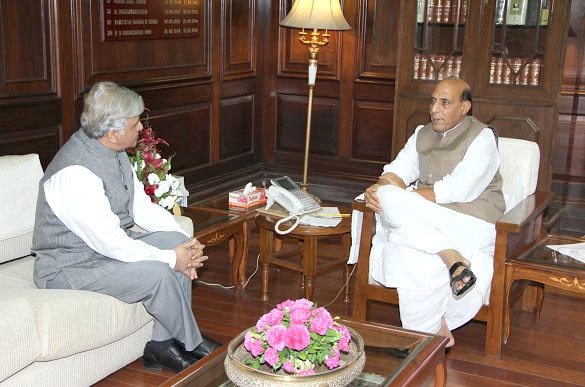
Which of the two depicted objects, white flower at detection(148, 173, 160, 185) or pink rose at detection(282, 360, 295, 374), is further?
white flower at detection(148, 173, 160, 185)

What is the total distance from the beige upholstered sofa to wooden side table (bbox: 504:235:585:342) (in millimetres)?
1597

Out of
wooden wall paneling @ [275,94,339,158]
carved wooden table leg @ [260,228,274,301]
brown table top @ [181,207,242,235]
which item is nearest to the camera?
brown table top @ [181,207,242,235]

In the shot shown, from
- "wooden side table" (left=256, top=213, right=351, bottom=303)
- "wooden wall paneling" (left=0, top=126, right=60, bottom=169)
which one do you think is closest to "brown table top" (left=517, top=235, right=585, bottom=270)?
"wooden side table" (left=256, top=213, right=351, bottom=303)

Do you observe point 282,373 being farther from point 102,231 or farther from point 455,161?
point 455,161

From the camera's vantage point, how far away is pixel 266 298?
4.25 meters

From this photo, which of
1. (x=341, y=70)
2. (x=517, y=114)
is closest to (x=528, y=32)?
(x=517, y=114)

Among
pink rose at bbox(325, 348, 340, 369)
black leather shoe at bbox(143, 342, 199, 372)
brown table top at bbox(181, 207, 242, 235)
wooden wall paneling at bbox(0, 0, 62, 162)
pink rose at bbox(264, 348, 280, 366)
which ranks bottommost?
black leather shoe at bbox(143, 342, 199, 372)

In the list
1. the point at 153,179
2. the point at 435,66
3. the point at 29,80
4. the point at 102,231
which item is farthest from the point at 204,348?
the point at 435,66

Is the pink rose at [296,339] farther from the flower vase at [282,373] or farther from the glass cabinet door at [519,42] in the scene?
the glass cabinet door at [519,42]

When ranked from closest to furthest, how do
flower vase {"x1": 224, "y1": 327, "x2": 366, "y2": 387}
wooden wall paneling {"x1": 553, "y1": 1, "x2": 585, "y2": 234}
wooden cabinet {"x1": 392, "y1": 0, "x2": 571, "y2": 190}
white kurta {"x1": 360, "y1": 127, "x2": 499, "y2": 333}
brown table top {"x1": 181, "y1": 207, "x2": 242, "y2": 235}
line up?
flower vase {"x1": 224, "y1": 327, "x2": 366, "y2": 387}
white kurta {"x1": 360, "y1": 127, "x2": 499, "y2": 333}
brown table top {"x1": 181, "y1": 207, "x2": 242, "y2": 235}
wooden cabinet {"x1": 392, "y1": 0, "x2": 571, "y2": 190}
wooden wall paneling {"x1": 553, "y1": 1, "x2": 585, "y2": 234}

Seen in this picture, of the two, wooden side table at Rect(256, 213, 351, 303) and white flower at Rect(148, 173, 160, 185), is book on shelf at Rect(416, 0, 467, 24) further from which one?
white flower at Rect(148, 173, 160, 185)

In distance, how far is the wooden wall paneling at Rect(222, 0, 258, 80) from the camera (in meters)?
6.02

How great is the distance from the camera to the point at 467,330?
3.97 meters

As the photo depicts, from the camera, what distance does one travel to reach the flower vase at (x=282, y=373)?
2.28m
